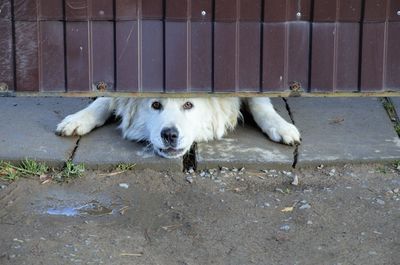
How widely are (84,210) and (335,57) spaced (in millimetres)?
1859

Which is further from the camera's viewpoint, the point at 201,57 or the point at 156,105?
the point at 156,105

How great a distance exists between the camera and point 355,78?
511 centimetres

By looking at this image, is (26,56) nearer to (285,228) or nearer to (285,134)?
(285,134)

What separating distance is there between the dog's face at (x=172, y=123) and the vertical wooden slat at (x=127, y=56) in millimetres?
331

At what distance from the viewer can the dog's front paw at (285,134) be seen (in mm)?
5359

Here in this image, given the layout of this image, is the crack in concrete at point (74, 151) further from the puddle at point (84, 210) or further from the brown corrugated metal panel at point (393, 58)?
the brown corrugated metal panel at point (393, 58)

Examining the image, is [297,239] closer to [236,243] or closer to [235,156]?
[236,243]

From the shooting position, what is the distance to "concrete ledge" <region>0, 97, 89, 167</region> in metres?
5.17

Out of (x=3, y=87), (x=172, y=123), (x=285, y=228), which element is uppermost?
(x=3, y=87)

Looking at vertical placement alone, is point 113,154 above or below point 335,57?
below

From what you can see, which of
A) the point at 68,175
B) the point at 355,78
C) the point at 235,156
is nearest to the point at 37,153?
the point at 68,175

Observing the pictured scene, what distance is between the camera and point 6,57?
5.03 metres

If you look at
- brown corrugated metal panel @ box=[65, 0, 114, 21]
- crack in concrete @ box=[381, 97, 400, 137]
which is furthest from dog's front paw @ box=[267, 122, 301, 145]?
brown corrugated metal panel @ box=[65, 0, 114, 21]

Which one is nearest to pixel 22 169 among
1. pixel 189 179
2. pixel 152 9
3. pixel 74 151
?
pixel 74 151
